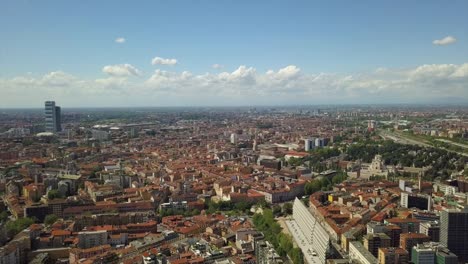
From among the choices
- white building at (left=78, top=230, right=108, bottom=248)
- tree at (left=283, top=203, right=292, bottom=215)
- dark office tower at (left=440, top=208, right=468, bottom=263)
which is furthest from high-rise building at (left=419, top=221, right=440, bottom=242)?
white building at (left=78, top=230, right=108, bottom=248)

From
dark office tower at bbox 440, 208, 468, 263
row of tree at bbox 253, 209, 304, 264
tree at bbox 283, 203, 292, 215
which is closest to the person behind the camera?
row of tree at bbox 253, 209, 304, 264

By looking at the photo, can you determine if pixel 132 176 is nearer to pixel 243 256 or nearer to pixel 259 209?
pixel 259 209

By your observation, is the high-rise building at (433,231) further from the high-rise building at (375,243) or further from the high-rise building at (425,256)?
the high-rise building at (425,256)

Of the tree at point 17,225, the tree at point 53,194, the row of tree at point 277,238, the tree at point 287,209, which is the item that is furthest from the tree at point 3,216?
the tree at point 287,209

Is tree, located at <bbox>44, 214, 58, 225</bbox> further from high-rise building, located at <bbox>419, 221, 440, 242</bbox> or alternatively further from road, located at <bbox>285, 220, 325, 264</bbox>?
high-rise building, located at <bbox>419, 221, 440, 242</bbox>

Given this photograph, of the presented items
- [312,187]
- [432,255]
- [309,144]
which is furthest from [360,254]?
[309,144]

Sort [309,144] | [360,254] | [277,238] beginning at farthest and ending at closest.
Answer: [309,144] < [277,238] < [360,254]

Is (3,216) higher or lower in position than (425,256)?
lower

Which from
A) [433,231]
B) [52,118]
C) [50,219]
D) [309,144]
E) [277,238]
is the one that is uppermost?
[52,118]

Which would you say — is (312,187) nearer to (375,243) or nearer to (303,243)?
(303,243)
